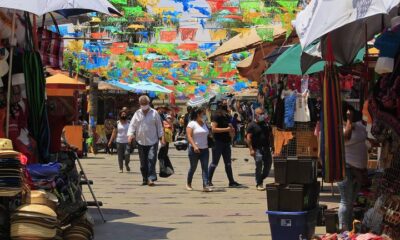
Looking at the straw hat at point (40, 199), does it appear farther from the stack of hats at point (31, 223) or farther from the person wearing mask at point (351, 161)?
the person wearing mask at point (351, 161)

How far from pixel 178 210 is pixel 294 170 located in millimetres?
4069

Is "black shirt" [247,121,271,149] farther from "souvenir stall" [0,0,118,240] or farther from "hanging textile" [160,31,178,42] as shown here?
"hanging textile" [160,31,178,42]

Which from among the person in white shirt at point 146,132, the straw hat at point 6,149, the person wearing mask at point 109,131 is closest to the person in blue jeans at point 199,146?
the person in white shirt at point 146,132

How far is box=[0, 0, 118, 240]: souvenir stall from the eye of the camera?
807cm

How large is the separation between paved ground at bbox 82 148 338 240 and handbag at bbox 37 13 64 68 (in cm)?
241

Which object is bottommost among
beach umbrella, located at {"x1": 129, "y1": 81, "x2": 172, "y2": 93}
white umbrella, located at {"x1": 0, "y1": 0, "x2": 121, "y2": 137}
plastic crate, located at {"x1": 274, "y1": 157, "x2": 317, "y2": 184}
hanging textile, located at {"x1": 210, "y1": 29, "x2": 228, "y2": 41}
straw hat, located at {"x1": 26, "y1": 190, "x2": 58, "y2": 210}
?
beach umbrella, located at {"x1": 129, "y1": 81, "x2": 172, "y2": 93}

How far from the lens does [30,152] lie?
9.25 metres

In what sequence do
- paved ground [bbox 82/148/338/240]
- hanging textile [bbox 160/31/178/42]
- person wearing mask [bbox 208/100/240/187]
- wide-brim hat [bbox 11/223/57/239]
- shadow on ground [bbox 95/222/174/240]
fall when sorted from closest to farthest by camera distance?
wide-brim hat [bbox 11/223/57/239] → shadow on ground [bbox 95/222/174/240] → paved ground [bbox 82/148/338/240] → person wearing mask [bbox 208/100/240/187] → hanging textile [bbox 160/31/178/42]

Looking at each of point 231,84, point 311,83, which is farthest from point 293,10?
point 231,84

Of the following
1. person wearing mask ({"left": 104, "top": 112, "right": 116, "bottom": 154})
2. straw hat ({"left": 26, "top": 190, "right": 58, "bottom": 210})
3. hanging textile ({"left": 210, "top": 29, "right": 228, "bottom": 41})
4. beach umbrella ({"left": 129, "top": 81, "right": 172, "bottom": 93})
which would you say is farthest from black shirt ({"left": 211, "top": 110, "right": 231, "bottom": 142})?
beach umbrella ({"left": 129, "top": 81, "right": 172, "bottom": 93})

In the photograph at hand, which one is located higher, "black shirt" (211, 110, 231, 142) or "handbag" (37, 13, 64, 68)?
"handbag" (37, 13, 64, 68)

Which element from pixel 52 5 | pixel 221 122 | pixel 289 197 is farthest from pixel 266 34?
pixel 52 5

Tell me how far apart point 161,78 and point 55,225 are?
33.0 m

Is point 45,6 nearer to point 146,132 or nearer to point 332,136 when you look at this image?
point 332,136
